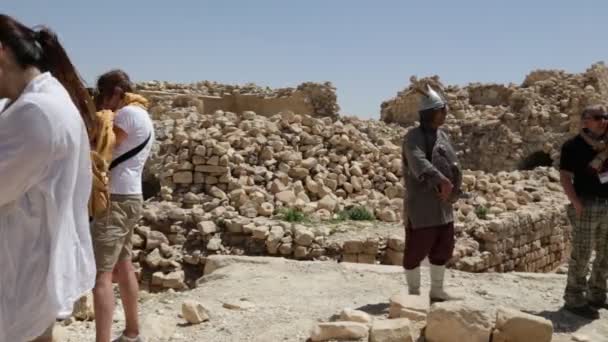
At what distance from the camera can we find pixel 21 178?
6.27 ft

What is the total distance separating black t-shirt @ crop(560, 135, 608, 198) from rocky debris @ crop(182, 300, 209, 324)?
9.70 feet

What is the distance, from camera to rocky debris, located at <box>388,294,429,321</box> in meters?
4.21

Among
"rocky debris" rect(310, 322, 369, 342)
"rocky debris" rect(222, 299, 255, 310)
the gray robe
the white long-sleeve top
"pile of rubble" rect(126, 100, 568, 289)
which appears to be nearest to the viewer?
the white long-sleeve top

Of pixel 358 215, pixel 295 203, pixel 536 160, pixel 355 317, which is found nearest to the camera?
pixel 355 317

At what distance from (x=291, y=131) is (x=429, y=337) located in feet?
22.7

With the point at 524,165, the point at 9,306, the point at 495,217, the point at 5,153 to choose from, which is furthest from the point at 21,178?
the point at 524,165

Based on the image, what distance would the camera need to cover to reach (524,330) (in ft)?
12.6

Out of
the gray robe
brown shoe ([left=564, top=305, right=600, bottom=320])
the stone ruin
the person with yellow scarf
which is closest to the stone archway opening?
the stone ruin

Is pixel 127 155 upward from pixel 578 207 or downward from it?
upward

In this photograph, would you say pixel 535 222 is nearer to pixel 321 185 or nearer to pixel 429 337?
pixel 321 185

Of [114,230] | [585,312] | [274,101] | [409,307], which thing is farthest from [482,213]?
[274,101]

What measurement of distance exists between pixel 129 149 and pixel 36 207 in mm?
1681

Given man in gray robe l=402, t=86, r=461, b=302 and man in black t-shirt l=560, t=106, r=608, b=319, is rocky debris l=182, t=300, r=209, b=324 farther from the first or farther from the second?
man in black t-shirt l=560, t=106, r=608, b=319

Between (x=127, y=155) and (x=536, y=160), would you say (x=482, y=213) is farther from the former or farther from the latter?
(x=536, y=160)
